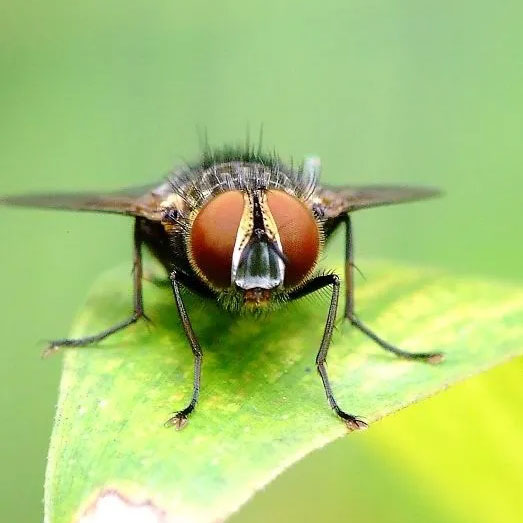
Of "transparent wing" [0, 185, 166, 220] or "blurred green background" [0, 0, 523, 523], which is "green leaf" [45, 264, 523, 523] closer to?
"transparent wing" [0, 185, 166, 220]

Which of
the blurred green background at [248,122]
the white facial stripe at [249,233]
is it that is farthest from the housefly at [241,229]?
the blurred green background at [248,122]

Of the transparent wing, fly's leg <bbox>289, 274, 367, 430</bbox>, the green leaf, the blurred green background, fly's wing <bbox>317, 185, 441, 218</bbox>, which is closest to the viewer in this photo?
the green leaf

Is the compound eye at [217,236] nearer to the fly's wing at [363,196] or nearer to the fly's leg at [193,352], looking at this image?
the fly's leg at [193,352]

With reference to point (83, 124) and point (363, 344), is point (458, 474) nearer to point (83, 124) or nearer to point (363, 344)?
point (363, 344)

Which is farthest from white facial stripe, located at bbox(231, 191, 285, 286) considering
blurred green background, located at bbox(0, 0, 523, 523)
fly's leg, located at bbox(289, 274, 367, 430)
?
blurred green background, located at bbox(0, 0, 523, 523)

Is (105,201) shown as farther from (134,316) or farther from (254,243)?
(254,243)

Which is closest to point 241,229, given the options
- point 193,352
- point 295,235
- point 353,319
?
point 295,235
